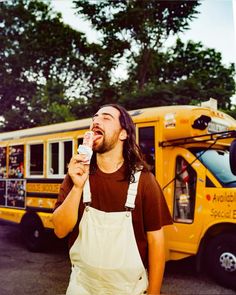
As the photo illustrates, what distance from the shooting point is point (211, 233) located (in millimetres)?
3494

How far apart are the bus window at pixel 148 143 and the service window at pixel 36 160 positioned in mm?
1368

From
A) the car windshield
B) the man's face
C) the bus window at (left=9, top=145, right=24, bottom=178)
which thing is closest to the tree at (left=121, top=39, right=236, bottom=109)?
the car windshield

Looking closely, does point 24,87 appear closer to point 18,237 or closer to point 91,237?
point 91,237

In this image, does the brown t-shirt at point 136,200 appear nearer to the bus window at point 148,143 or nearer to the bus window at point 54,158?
the bus window at point 148,143

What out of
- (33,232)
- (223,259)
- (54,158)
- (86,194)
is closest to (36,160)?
(54,158)

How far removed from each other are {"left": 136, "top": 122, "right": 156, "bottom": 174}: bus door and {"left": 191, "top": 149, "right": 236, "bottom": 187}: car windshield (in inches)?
Answer: 16.9

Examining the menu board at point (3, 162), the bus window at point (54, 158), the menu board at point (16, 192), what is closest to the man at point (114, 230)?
the bus window at point (54, 158)

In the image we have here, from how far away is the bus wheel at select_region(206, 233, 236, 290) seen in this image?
3291 mm

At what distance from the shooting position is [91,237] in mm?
1391

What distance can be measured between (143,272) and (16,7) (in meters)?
2.44

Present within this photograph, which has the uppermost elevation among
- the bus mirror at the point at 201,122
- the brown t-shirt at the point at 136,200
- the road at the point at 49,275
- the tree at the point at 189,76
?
the tree at the point at 189,76

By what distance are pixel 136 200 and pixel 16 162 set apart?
3429 millimetres

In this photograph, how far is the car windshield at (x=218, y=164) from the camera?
3.47 meters

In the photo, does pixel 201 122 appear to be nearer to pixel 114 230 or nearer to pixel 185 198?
pixel 185 198
